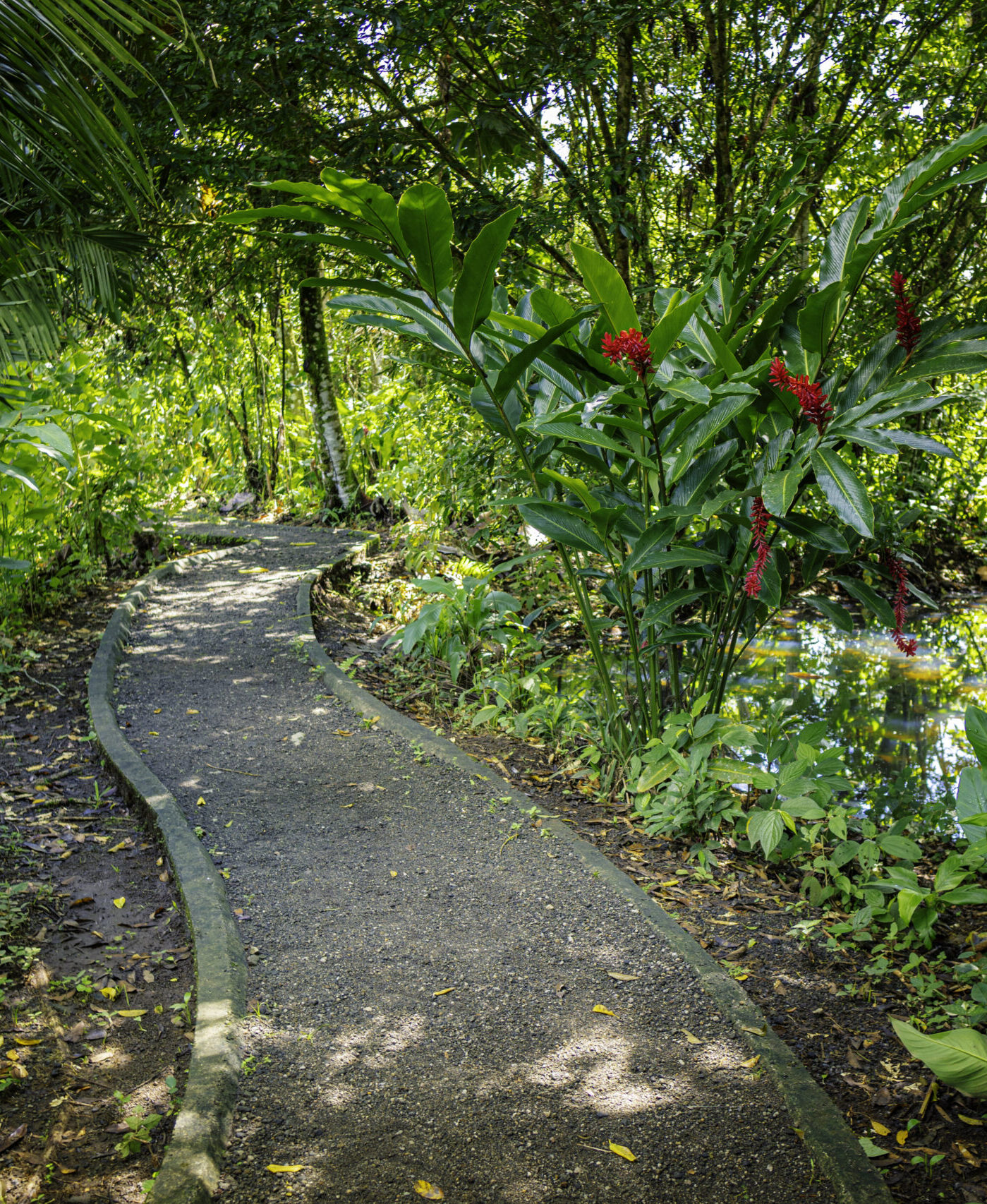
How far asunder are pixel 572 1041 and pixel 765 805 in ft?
3.78

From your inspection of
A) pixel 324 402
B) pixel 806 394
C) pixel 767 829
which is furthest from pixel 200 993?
pixel 324 402

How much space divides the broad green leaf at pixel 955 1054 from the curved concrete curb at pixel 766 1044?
10.0 inches

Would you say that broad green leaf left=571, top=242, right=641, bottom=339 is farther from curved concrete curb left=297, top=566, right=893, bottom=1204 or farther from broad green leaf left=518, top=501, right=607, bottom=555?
curved concrete curb left=297, top=566, right=893, bottom=1204

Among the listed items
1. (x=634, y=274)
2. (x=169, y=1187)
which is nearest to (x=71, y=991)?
(x=169, y=1187)

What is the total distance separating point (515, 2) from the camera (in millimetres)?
4430

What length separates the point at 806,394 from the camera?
2281 mm

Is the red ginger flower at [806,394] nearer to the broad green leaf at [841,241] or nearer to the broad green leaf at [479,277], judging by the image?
the broad green leaf at [841,241]

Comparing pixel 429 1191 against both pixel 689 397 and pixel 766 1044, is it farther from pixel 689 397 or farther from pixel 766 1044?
pixel 689 397

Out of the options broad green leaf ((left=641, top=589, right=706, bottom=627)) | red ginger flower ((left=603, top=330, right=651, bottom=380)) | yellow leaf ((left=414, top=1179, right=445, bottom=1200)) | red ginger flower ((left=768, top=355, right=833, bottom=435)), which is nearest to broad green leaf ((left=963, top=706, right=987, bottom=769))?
red ginger flower ((left=768, top=355, right=833, bottom=435))

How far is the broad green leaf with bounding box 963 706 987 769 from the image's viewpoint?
6.84 feet

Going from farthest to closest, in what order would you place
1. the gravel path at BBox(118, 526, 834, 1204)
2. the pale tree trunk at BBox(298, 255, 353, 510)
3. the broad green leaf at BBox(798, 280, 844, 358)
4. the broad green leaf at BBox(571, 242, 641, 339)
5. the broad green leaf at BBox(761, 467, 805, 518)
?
1. the pale tree trunk at BBox(298, 255, 353, 510)
2. the broad green leaf at BBox(571, 242, 641, 339)
3. the broad green leaf at BBox(798, 280, 844, 358)
4. the broad green leaf at BBox(761, 467, 805, 518)
5. the gravel path at BBox(118, 526, 834, 1204)

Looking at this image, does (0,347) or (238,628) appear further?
(238,628)

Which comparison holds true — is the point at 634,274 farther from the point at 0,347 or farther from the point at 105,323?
the point at 105,323

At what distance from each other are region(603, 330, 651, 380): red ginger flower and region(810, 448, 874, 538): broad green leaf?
515 millimetres
